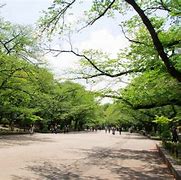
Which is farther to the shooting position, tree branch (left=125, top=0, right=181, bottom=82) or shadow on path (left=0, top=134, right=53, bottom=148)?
shadow on path (left=0, top=134, right=53, bottom=148)

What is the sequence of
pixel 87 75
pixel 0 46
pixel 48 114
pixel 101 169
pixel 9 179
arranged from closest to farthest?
pixel 9 179
pixel 101 169
pixel 87 75
pixel 0 46
pixel 48 114

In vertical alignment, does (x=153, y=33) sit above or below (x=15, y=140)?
above

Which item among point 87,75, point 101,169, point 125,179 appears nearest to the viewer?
point 125,179

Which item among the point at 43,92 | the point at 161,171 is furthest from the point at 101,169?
the point at 43,92

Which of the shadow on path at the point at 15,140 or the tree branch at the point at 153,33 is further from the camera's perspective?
the shadow on path at the point at 15,140

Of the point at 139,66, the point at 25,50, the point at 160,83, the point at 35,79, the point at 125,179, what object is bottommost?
the point at 125,179

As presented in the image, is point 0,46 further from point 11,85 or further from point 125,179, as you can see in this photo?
point 125,179

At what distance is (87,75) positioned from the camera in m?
22.1

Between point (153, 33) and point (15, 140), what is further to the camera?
point (15, 140)

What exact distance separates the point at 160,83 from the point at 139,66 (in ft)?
7.72

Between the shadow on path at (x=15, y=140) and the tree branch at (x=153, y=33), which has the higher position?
the tree branch at (x=153, y=33)

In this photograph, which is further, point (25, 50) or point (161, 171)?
point (25, 50)

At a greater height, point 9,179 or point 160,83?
point 160,83

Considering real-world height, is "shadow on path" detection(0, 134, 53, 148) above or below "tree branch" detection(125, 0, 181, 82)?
below
